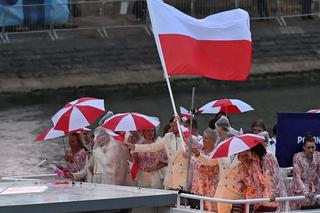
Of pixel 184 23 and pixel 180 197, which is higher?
pixel 184 23

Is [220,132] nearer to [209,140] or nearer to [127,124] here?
[209,140]

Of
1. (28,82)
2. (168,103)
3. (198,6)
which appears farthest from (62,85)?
(198,6)

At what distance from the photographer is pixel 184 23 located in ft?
39.5

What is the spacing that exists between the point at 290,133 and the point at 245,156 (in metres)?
0.96

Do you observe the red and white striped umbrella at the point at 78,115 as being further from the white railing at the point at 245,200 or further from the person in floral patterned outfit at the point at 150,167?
the white railing at the point at 245,200

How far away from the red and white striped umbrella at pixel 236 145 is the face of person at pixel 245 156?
160 mm

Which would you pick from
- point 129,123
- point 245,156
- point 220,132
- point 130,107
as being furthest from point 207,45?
point 130,107

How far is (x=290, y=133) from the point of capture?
11.4m

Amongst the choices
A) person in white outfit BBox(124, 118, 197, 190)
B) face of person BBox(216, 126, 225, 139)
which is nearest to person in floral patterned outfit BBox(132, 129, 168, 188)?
person in white outfit BBox(124, 118, 197, 190)

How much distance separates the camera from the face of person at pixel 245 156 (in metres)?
10.5

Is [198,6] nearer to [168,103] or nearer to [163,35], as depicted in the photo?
[168,103]

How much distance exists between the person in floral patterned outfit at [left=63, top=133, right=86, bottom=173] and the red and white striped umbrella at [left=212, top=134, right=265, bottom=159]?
2.51m

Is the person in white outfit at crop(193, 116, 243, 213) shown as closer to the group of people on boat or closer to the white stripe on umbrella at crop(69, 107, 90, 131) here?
the group of people on boat

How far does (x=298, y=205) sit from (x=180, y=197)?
1.14 meters
